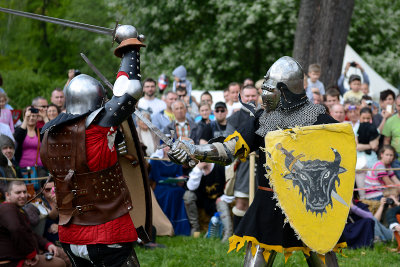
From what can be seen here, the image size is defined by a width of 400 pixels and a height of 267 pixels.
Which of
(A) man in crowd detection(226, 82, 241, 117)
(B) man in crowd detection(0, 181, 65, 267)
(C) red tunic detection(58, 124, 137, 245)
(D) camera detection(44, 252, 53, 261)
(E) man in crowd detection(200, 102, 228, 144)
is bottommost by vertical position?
(D) camera detection(44, 252, 53, 261)

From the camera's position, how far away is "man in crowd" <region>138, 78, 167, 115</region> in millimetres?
9086

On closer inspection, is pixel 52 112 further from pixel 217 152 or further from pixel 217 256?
pixel 217 152

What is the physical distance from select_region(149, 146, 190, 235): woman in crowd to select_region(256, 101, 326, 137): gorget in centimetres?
393

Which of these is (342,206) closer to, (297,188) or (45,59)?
(297,188)

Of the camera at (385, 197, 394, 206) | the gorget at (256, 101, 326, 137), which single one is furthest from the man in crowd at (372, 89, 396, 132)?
the gorget at (256, 101, 326, 137)

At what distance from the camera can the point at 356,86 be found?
952cm

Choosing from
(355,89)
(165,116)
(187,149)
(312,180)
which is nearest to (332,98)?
(355,89)

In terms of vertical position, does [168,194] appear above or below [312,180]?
below

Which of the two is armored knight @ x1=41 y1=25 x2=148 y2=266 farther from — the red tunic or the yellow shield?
the yellow shield

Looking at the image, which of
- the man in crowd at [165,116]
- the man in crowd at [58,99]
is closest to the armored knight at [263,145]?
the man in crowd at [165,116]

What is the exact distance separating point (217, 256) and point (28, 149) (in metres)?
2.58

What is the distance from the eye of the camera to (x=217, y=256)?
6496 millimetres

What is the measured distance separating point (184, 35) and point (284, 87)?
45.3 feet

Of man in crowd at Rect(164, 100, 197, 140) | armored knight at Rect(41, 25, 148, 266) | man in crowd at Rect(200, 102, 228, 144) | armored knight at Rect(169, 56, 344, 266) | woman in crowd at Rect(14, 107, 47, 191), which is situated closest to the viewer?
armored knight at Rect(41, 25, 148, 266)
